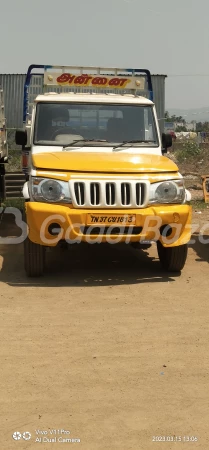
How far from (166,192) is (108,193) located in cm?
63

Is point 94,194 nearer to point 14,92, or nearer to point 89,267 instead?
point 89,267

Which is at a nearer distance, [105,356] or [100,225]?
[105,356]

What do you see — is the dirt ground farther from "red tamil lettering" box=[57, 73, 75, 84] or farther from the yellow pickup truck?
"red tamil lettering" box=[57, 73, 75, 84]

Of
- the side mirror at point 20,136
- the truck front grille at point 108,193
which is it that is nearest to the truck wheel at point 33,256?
the truck front grille at point 108,193

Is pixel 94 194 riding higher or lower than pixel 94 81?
lower

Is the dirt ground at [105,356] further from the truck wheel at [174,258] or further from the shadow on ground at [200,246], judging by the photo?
the shadow on ground at [200,246]

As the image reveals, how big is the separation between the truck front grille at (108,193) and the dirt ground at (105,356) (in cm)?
86

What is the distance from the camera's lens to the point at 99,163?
6535 mm

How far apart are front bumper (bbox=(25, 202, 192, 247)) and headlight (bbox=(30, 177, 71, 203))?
79 mm

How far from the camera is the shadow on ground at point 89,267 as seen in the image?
21.8ft

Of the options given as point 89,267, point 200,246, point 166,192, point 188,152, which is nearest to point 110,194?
point 166,192

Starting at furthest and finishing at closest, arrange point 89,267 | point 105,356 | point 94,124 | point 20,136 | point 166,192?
point 20,136 → point 94,124 → point 89,267 → point 166,192 → point 105,356
